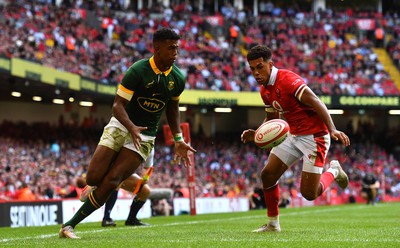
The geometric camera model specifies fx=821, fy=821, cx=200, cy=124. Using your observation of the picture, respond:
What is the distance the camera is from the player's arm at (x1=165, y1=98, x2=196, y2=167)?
1043 centimetres

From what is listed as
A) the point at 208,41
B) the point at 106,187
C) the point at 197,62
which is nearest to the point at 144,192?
the point at 106,187

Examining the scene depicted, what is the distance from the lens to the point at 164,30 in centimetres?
995

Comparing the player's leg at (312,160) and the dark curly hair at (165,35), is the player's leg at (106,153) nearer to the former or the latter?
the dark curly hair at (165,35)

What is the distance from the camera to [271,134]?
10.5 m

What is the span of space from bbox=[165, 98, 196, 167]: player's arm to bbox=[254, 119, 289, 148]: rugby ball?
0.88 m

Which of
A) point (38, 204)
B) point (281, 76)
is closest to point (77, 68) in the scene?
point (38, 204)

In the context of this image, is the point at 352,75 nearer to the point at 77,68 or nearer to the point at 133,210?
the point at 77,68

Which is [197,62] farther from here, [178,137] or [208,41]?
[178,137]

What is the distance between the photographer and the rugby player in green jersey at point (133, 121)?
9.88 meters

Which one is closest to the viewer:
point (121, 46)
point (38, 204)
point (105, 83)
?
point (38, 204)

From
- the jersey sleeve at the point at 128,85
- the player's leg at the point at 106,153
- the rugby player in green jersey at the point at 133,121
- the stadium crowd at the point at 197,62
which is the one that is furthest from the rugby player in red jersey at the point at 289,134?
the stadium crowd at the point at 197,62

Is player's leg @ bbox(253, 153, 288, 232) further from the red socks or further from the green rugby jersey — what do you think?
the green rugby jersey

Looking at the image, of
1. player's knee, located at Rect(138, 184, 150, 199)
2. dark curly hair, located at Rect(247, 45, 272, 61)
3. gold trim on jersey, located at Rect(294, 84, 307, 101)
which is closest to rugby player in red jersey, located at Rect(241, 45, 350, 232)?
dark curly hair, located at Rect(247, 45, 272, 61)

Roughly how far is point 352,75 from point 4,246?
125 feet
